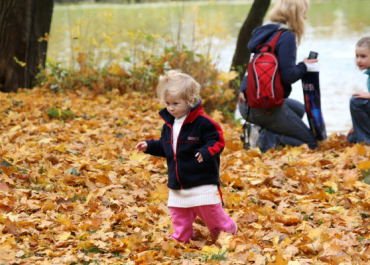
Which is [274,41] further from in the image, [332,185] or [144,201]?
[144,201]

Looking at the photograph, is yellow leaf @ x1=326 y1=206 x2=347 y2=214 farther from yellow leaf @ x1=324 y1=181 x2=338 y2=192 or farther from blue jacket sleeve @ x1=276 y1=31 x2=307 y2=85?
blue jacket sleeve @ x1=276 y1=31 x2=307 y2=85

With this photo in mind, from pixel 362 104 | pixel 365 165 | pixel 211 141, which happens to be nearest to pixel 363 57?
pixel 362 104

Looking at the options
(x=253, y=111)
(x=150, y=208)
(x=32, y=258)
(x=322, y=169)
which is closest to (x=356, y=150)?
(x=322, y=169)

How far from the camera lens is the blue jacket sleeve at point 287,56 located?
4645 mm

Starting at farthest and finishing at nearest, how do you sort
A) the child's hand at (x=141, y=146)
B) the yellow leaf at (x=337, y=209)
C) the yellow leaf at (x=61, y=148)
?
the yellow leaf at (x=61, y=148) → the yellow leaf at (x=337, y=209) → the child's hand at (x=141, y=146)

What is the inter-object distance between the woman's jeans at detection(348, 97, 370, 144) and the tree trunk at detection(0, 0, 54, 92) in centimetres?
499

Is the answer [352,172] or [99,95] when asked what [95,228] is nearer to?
[352,172]

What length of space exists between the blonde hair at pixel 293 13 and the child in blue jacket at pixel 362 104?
0.74 m

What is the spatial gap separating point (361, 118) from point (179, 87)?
3292 mm

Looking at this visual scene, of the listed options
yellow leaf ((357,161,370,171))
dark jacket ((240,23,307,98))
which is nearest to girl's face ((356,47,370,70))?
dark jacket ((240,23,307,98))

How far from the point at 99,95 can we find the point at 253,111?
311 centimetres

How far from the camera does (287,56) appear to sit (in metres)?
4.65

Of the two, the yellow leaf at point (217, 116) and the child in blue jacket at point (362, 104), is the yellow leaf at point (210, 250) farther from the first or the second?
the yellow leaf at point (217, 116)

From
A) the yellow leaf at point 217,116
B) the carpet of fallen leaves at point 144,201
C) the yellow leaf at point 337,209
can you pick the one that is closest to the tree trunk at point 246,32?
the yellow leaf at point 217,116
